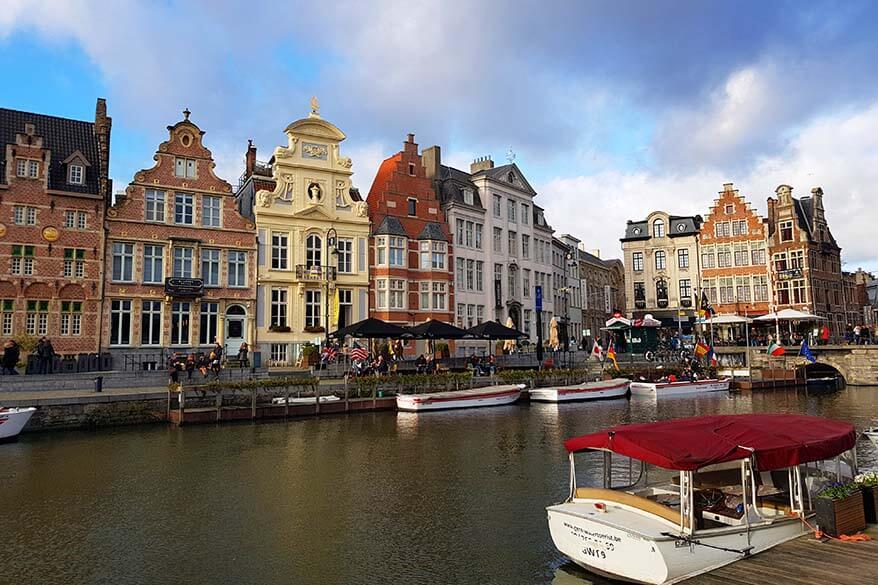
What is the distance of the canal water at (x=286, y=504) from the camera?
33.5 ft

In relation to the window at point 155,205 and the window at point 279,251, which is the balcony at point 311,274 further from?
the window at point 155,205

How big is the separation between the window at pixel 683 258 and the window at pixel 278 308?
138ft

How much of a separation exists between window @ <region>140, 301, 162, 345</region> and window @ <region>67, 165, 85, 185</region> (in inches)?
290

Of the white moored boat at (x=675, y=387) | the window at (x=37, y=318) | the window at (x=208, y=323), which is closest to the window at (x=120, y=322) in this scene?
the window at (x=37, y=318)

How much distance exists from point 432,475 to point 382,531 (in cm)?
449

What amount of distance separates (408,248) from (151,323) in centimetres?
1736

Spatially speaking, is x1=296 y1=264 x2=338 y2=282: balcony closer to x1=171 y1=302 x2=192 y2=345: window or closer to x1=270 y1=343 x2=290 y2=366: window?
x1=270 y1=343 x2=290 y2=366: window

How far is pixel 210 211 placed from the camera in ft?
125

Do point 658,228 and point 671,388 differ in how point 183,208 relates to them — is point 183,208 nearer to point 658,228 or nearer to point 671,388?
point 671,388

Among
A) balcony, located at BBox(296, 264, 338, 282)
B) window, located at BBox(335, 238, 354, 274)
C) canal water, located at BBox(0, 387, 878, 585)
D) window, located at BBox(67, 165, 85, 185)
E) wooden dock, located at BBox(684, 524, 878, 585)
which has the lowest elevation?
canal water, located at BBox(0, 387, 878, 585)

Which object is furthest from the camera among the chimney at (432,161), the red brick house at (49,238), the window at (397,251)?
the chimney at (432,161)

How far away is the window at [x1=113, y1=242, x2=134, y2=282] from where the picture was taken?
115 feet

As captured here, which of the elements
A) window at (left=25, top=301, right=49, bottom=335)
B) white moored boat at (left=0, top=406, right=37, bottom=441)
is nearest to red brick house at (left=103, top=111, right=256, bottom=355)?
window at (left=25, top=301, right=49, bottom=335)

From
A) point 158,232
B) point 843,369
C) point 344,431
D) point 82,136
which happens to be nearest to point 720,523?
point 344,431
